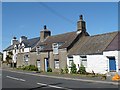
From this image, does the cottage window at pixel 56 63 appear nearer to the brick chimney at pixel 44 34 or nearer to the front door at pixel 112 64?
the brick chimney at pixel 44 34

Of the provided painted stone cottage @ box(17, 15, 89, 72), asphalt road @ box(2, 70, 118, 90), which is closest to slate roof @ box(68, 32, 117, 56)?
painted stone cottage @ box(17, 15, 89, 72)

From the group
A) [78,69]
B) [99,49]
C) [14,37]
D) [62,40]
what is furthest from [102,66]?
[14,37]

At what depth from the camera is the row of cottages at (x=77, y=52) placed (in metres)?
28.3

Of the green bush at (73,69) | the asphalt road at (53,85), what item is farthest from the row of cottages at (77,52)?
the asphalt road at (53,85)

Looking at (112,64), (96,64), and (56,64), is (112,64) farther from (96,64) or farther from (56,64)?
(56,64)

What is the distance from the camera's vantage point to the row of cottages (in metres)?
28.3

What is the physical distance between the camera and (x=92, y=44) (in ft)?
109

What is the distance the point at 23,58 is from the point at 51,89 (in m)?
34.5

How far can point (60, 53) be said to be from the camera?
121ft

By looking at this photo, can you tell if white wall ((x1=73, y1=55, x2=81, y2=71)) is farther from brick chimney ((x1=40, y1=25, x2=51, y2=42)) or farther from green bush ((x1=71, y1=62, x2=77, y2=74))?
brick chimney ((x1=40, y1=25, x2=51, y2=42))

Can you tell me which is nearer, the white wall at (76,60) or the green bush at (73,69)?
the green bush at (73,69)

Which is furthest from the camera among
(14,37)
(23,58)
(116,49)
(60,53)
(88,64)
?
(14,37)

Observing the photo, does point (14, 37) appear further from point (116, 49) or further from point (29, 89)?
point (29, 89)

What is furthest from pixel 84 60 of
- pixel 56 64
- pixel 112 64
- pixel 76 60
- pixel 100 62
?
pixel 56 64
